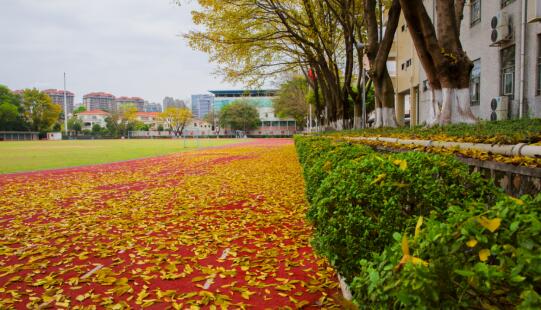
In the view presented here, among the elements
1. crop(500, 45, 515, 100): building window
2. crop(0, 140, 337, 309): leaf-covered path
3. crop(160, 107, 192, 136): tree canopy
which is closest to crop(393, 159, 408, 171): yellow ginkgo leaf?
crop(0, 140, 337, 309): leaf-covered path

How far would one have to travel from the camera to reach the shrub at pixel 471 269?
3.54 feet

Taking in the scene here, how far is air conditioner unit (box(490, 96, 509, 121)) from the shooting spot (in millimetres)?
14242

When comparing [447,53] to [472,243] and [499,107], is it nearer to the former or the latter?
[499,107]

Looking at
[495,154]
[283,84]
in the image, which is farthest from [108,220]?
[283,84]

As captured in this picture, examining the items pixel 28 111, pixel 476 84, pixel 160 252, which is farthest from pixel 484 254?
pixel 28 111

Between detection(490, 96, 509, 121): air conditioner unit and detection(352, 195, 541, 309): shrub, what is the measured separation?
14873mm

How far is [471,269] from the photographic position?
1.14 meters

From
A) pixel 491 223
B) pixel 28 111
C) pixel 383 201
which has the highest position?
pixel 28 111

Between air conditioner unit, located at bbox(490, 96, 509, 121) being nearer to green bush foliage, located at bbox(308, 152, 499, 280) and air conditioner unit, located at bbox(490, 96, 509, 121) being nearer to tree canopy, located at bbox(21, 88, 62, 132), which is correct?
green bush foliage, located at bbox(308, 152, 499, 280)

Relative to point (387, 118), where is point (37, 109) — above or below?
above

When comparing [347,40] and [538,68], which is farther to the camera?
[347,40]

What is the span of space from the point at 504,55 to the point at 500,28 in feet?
4.61

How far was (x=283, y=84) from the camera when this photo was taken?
163 ft

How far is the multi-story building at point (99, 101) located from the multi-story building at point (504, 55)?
172 m
